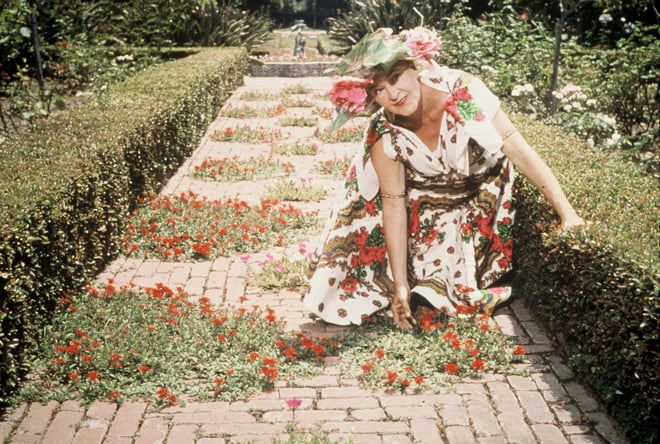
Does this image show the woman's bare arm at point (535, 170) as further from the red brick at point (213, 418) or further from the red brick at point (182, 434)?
the red brick at point (182, 434)

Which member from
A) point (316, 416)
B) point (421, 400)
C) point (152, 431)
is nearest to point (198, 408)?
point (152, 431)

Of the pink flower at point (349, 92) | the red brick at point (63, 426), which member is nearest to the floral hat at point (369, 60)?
the pink flower at point (349, 92)

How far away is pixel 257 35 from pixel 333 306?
1574 cm

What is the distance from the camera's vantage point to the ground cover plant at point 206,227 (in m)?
5.36

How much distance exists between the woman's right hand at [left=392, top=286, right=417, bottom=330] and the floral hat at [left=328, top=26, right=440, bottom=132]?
106 cm

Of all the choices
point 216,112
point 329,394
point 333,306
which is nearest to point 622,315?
point 329,394

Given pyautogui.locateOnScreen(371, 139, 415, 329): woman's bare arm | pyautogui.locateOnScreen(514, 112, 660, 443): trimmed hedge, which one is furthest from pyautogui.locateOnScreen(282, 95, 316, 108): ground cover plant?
pyautogui.locateOnScreen(371, 139, 415, 329): woman's bare arm

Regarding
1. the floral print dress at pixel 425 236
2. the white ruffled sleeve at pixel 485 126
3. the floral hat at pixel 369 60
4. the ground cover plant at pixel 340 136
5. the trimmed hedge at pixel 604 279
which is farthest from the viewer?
the ground cover plant at pixel 340 136

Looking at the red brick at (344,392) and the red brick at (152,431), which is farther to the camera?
the red brick at (344,392)

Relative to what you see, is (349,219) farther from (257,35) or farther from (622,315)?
(257,35)

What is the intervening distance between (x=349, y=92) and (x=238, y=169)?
4159 mm

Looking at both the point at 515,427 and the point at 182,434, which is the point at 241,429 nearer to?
the point at 182,434

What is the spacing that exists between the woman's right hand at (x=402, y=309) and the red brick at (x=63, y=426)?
6.06 ft

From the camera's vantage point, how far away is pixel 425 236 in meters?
4.14
